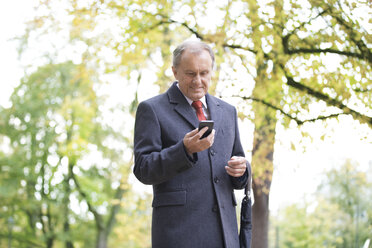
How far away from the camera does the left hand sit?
2.43 meters

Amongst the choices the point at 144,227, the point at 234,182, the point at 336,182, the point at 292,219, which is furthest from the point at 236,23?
the point at 292,219

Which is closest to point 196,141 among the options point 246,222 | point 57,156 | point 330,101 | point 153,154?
point 153,154

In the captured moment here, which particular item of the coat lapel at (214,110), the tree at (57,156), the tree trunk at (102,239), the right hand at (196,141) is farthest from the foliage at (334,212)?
the right hand at (196,141)

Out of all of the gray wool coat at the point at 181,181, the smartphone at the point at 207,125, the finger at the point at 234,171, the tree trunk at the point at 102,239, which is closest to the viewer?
the smartphone at the point at 207,125

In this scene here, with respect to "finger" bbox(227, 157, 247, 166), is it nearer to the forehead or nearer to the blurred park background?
the forehead

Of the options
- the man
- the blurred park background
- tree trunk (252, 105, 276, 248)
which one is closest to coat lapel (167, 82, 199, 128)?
the man

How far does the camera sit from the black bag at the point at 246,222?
2.63 m

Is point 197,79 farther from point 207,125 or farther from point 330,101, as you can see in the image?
point 330,101

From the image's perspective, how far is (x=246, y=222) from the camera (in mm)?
2668

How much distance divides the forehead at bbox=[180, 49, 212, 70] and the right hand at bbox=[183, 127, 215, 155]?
41 cm

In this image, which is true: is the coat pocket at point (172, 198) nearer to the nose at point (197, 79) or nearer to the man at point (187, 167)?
the man at point (187, 167)

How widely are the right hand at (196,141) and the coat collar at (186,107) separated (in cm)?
32

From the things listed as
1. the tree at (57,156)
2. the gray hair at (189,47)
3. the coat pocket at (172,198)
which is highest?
the gray hair at (189,47)

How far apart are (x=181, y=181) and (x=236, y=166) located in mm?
275
